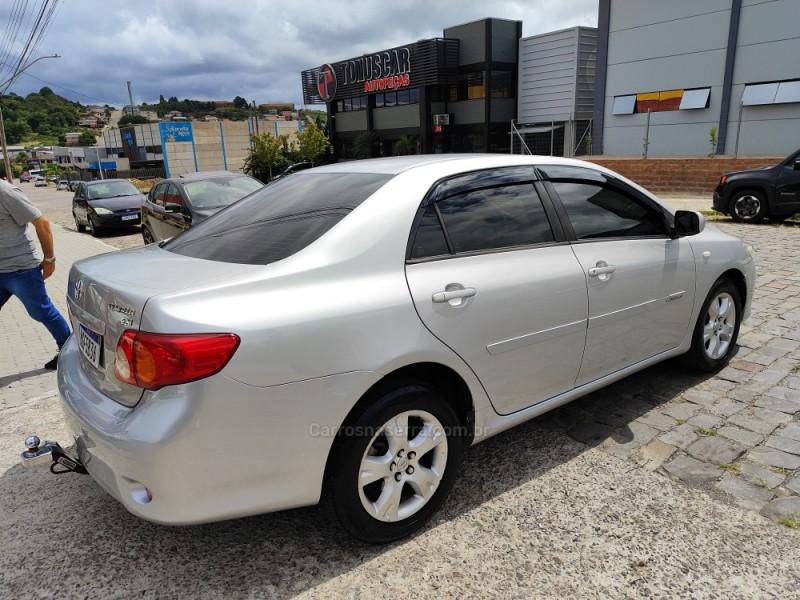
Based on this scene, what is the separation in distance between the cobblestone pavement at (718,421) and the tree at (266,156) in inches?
1570

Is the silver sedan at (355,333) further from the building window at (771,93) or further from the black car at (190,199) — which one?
the building window at (771,93)

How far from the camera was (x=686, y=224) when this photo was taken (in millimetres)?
3750

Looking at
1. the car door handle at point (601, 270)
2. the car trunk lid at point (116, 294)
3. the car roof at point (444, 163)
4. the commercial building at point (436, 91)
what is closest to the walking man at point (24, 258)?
the car trunk lid at point (116, 294)

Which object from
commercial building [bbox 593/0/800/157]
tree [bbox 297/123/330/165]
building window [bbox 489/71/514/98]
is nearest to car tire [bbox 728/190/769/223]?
commercial building [bbox 593/0/800/157]

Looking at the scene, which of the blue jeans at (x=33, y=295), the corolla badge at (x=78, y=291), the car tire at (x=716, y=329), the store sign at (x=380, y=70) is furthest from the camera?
the store sign at (x=380, y=70)

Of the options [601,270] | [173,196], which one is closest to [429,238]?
[601,270]

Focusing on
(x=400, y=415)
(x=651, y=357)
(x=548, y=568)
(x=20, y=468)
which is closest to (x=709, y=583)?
(x=548, y=568)

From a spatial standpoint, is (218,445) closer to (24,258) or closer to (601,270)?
(601,270)

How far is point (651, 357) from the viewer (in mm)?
3703

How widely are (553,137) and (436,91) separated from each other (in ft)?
27.9

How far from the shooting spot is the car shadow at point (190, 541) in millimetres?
2389

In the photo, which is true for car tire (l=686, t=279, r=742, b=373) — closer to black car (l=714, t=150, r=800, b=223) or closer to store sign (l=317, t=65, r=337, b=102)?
black car (l=714, t=150, r=800, b=223)

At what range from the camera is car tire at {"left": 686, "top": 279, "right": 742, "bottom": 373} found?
405 centimetres

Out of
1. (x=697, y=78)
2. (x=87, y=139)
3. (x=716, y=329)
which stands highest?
(x=697, y=78)
